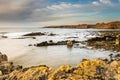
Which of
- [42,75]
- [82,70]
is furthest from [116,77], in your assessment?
[42,75]

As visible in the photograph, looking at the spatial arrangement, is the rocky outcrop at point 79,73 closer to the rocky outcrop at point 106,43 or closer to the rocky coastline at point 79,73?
the rocky coastline at point 79,73

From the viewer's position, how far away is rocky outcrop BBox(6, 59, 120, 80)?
12.4 m

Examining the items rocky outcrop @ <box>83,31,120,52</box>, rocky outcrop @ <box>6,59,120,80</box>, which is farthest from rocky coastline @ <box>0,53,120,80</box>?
rocky outcrop @ <box>83,31,120,52</box>

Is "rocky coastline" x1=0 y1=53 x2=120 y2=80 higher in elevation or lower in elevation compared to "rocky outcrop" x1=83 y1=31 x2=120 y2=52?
higher

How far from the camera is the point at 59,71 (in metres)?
12.9

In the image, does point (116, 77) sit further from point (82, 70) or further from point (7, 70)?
point (7, 70)

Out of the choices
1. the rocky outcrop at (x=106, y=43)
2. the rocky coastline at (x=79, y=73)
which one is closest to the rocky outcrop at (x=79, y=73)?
the rocky coastline at (x=79, y=73)

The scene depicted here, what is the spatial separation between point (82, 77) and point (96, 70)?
1.19 meters

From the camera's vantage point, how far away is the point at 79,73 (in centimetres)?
1318

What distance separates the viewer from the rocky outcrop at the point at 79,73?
1235 cm

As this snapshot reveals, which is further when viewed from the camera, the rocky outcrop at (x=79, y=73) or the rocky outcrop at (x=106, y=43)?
the rocky outcrop at (x=106, y=43)

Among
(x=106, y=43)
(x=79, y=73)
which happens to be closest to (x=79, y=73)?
(x=79, y=73)

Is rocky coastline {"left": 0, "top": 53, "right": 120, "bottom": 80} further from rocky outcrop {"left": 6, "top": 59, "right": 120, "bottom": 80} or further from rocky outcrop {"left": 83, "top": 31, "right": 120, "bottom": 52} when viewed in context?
rocky outcrop {"left": 83, "top": 31, "right": 120, "bottom": 52}

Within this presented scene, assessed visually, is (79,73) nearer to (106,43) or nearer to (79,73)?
(79,73)
